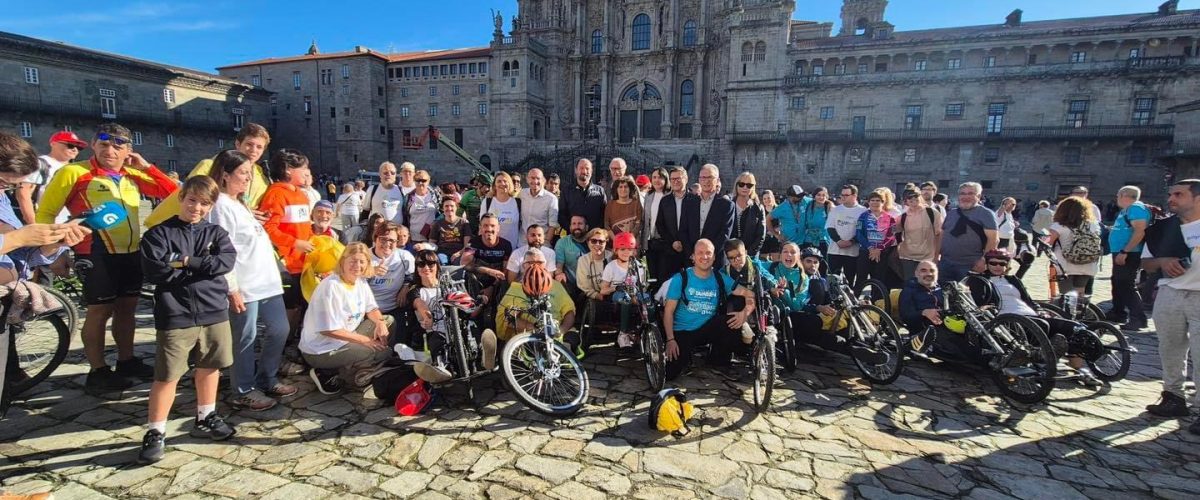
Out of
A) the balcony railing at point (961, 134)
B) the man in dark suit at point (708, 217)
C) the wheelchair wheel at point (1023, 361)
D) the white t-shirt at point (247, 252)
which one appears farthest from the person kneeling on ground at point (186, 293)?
the balcony railing at point (961, 134)

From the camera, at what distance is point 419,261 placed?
5.18 meters

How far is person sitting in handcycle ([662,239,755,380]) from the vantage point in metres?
5.10

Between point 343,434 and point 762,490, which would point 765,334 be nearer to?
point 762,490

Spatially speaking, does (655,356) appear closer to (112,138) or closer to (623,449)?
(623,449)

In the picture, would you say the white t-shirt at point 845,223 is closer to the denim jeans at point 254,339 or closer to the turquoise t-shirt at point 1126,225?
the turquoise t-shirt at point 1126,225

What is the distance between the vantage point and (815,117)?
128ft

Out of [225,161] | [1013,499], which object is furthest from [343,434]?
[1013,499]

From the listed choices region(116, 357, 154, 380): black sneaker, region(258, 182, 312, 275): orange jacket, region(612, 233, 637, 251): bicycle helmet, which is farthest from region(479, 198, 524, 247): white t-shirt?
region(116, 357, 154, 380): black sneaker

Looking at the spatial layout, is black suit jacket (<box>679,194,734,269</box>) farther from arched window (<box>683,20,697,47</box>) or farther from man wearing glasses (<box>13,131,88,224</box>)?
arched window (<box>683,20,697,47</box>)

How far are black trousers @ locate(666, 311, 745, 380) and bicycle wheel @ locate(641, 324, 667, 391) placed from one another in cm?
19

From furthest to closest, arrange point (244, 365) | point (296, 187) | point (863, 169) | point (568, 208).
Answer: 1. point (863, 169)
2. point (568, 208)
3. point (296, 187)
4. point (244, 365)

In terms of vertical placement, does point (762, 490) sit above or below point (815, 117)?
below

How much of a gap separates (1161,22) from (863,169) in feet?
62.6

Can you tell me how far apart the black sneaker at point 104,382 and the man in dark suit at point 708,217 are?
19.5 feet
